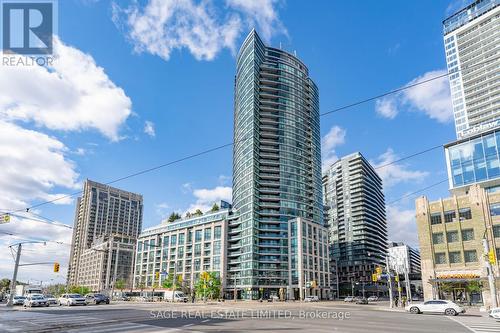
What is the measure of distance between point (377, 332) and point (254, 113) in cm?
11954

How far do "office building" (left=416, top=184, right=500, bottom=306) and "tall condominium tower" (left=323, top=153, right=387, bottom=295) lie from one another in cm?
11041

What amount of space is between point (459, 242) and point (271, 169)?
7890 centimetres

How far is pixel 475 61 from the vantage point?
15975cm

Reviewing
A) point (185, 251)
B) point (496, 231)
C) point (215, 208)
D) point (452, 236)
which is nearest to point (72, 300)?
point (452, 236)

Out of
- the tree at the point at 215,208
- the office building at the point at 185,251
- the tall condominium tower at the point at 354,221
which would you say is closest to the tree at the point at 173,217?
the office building at the point at 185,251

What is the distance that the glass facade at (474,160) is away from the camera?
68375 millimetres

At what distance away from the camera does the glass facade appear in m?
68.4

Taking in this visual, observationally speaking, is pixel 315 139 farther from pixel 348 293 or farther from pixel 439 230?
pixel 439 230

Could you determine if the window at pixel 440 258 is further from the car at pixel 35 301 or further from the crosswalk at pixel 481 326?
the car at pixel 35 301

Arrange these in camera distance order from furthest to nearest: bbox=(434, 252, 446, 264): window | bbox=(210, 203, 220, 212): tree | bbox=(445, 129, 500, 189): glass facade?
1. bbox=(210, 203, 220, 212): tree
2. bbox=(445, 129, 500, 189): glass facade
3. bbox=(434, 252, 446, 264): window

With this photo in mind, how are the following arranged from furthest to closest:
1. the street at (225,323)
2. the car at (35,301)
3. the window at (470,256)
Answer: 1. the window at (470,256)
2. the car at (35,301)
3. the street at (225,323)

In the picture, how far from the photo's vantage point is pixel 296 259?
11856 centimetres

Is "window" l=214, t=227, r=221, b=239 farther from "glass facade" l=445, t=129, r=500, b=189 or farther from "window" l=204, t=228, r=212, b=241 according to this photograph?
→ "glass facade" l=445, t=129, r=500, b=189
